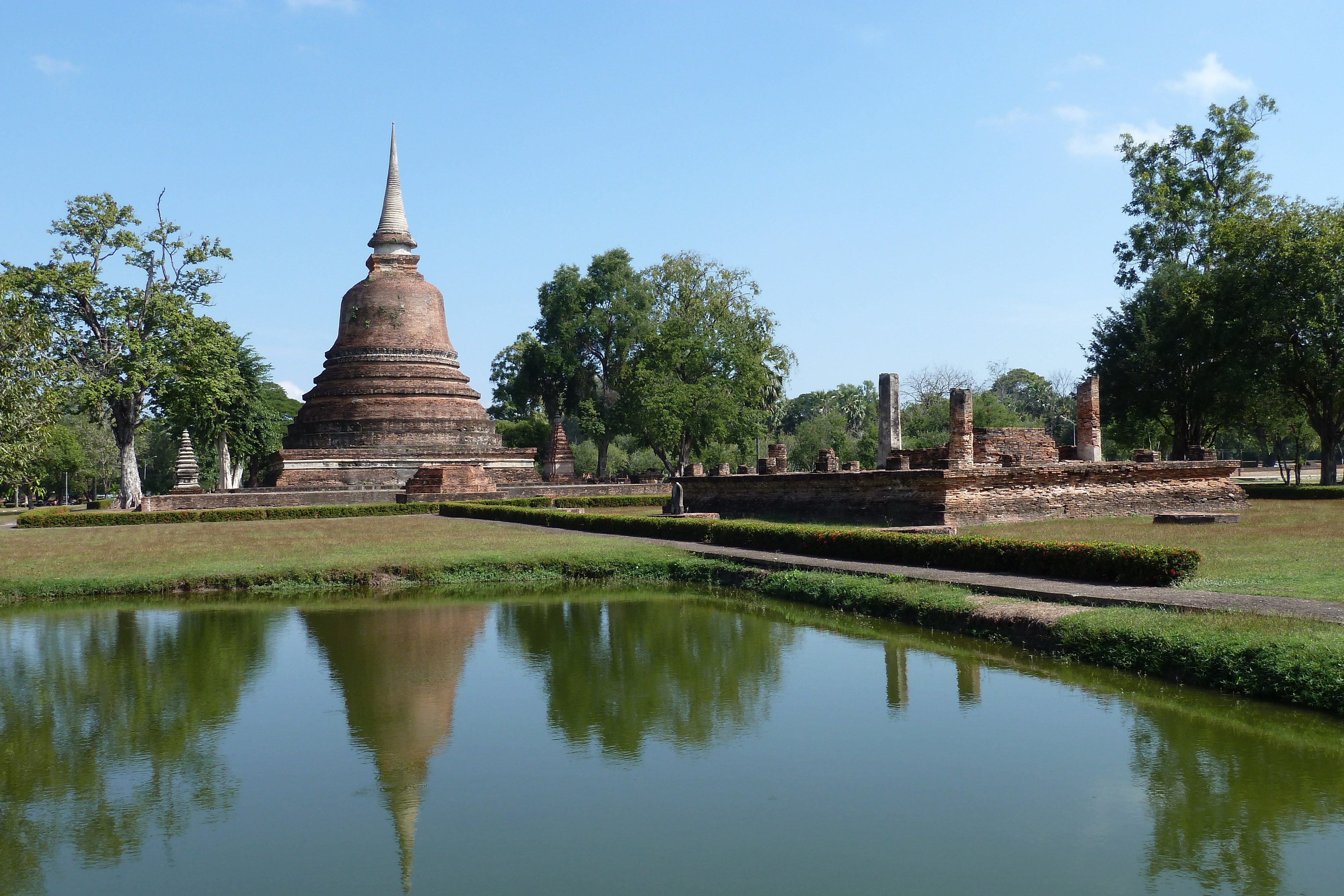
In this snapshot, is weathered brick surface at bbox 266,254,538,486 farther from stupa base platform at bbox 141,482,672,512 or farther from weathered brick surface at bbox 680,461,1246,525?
weathered brick surface at bbox 680,461,1246,525

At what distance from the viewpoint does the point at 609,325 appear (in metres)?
45.4

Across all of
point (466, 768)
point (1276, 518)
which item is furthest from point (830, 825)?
point (1276, 518)

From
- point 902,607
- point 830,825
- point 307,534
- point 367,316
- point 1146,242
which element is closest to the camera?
point 830,825

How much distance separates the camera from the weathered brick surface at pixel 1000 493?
59.1 feet

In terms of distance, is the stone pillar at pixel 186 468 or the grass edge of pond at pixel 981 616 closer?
the grass edge of pond at pixel 981 616

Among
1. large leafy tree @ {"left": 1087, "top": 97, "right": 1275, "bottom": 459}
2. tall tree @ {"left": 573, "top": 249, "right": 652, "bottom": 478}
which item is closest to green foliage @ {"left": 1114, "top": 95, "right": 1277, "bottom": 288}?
large leafy tree @ {"left": 1087, "top": 97, "right": 1275, "bottom": 459}

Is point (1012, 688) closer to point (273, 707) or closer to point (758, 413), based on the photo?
point (273, 707)

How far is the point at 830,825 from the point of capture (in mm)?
5113

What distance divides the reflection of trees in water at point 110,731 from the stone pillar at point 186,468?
24.9 m

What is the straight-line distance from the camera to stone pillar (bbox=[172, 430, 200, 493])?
1375 inches

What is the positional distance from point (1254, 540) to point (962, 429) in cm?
581

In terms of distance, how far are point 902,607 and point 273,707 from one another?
5987 millimetres

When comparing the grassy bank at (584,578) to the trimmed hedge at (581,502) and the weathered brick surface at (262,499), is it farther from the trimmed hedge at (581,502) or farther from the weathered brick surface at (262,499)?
the weathered brick surface at (262,499)

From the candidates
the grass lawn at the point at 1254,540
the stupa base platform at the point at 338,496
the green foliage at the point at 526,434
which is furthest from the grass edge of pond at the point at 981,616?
the green foliage at the point at 526,434
